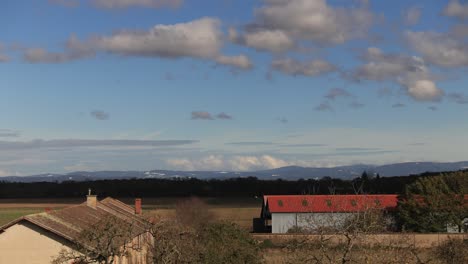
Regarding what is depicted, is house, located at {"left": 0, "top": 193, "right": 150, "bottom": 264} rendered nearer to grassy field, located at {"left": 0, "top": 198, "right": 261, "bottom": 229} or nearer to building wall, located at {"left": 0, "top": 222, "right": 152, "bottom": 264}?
building wall, located at {"left": 0, "top": 222, "right": 152, "bottom": 264}

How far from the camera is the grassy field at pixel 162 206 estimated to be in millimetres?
92625

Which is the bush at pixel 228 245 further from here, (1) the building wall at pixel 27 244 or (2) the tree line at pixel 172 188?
(2) the tree line at pixel 172 188

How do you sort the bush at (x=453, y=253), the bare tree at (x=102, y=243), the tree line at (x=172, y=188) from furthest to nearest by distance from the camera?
the tree line at (x=172, y=188) < the bush at (x=453, y=253) < the bare tree at (x=102, y=243)

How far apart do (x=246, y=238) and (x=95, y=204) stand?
1389cm

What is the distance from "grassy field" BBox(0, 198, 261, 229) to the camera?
3647 inches

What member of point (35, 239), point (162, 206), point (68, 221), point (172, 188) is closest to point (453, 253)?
point (68, 221)

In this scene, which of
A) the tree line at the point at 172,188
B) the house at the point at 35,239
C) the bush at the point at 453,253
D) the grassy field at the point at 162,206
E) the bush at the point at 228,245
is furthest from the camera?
the tree line at the point at 172,188

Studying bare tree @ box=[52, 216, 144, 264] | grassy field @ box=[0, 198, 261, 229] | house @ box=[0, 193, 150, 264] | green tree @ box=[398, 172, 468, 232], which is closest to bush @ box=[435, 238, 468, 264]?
house @ box=[0, 193, 150, 264]

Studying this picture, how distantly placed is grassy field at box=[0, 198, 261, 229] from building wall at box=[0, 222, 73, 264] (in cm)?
4998

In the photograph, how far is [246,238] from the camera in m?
38.3

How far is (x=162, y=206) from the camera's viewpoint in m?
102

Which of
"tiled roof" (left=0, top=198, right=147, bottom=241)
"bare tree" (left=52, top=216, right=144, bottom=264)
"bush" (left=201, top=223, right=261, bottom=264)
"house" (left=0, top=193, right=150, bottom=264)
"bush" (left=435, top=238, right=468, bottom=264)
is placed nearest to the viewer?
"bare tree" (left=52, top=216, right=144, bottom=264)

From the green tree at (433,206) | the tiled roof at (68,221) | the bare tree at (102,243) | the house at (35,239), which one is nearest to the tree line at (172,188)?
the green tree at (433,206)

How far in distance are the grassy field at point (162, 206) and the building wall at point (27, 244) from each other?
49978 millimetres
